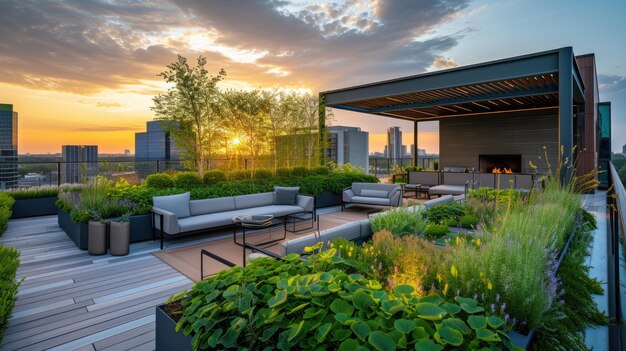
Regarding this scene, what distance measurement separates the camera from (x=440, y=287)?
192 cm

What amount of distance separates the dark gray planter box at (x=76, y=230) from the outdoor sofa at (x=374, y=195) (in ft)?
18.5

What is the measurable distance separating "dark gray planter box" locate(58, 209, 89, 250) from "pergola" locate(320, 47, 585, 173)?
7.58 m

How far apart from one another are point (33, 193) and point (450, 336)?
9.73 meters

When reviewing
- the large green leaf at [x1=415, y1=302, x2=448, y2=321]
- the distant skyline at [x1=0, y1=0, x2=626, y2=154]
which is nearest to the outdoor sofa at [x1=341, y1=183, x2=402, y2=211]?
the distant skyline at [x1=0, y1=0, x2=626, y2=154]

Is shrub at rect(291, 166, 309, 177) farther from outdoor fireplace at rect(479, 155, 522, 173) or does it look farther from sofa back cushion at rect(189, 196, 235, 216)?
outdoor fireplace at rect(479, 155, 522, 173)

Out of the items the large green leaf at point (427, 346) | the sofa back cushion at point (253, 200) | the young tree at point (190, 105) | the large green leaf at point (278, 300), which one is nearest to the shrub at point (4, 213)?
the young tree at point (190, 105)

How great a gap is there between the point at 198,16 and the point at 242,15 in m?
0.93

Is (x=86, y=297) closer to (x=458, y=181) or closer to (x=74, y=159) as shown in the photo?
(x=74, y=159)

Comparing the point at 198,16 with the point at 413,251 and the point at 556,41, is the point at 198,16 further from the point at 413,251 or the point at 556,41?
the point at 556,41

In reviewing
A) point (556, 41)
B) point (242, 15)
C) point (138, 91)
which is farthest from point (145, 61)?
point (556, 41)

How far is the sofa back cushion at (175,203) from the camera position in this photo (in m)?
5.58

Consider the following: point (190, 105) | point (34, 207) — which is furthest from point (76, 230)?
point (34, 207)

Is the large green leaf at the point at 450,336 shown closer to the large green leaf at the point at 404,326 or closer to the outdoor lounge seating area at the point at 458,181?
the large green leaf at the point at 404,326

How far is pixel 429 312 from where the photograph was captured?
1.28 metres
